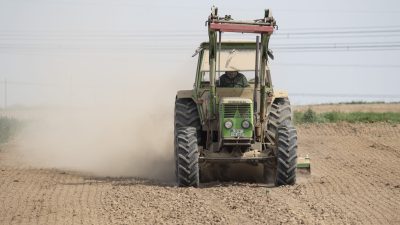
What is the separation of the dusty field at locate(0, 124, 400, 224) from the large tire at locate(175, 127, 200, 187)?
0.87ft

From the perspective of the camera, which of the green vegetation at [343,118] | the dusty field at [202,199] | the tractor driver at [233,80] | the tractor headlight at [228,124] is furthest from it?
the green vegetation at [343,118]

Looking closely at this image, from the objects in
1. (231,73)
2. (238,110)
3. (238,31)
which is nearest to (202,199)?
(238,110)

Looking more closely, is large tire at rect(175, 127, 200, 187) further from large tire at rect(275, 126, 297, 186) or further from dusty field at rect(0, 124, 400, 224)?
large tire at rect(275, 126, 297, 186)

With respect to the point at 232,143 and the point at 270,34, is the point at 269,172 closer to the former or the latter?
the point at 232,143

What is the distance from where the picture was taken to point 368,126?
1192 inches

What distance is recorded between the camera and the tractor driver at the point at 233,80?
52.2 feet

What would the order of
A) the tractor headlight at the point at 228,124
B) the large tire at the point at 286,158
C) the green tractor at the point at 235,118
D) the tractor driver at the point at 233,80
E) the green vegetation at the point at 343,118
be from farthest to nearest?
the green vegetation at the point at 343,118 < the tractor driver at the point at 233,80 < the tractor headlight at the point at 228,124 < the green tractor at the point at 235,118 < the large tire at the point at 286,158

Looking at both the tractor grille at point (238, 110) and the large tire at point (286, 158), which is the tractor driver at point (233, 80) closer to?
the tractor grille at point (238, 110)

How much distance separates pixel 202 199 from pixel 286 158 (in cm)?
222

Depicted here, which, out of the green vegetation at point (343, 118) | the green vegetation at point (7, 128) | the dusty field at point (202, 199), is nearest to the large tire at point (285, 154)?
the dusty field at point (202, 199)

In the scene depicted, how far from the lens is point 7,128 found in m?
33.0

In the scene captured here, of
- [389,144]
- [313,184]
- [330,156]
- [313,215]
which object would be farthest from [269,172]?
[389,144]

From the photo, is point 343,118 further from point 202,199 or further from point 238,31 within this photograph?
point 202,199

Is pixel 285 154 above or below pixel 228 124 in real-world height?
below
